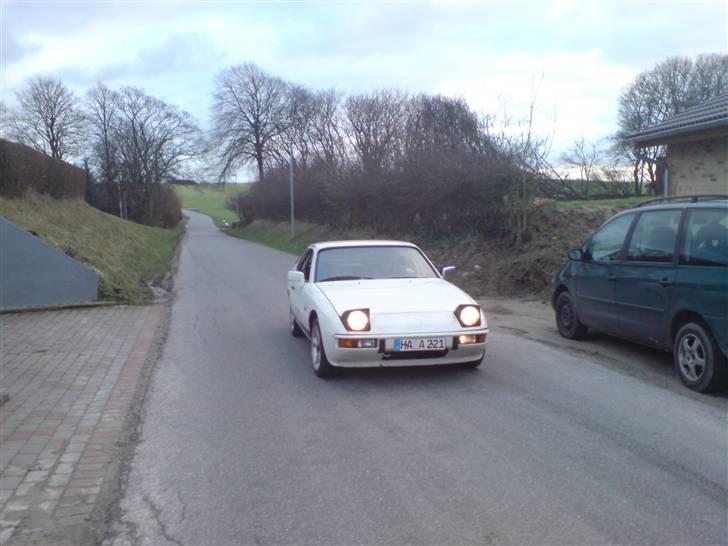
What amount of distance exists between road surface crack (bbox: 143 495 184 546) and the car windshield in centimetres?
427

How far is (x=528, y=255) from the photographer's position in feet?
51.7

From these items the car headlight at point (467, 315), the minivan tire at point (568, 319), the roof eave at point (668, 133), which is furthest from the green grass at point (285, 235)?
the car headlight at point (467, 315)

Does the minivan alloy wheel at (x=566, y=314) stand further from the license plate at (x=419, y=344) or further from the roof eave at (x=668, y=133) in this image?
the roof eave at (x=668, y=133)

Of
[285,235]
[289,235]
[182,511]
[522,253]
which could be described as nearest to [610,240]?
[182,511]

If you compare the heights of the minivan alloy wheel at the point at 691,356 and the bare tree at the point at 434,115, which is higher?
the bare tree at the point at 434,115

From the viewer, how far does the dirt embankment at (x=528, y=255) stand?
15031 millimetres

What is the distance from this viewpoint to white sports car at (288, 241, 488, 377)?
6855 mm

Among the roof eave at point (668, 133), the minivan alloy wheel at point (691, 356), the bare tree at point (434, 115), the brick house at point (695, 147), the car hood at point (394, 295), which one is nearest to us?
the minivan alloy wheel at point (691, 356)

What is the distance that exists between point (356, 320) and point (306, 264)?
8.83 feet

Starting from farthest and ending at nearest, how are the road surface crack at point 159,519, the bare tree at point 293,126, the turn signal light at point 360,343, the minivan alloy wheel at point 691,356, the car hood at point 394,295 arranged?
the bare tree at point 293,126 → the car hood at point 394,295 → the turn signal light at point 360,343 → the minivan alloy wheel at point 691,356 → the road surface crack at point 159,519

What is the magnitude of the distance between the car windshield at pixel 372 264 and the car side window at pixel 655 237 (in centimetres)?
230

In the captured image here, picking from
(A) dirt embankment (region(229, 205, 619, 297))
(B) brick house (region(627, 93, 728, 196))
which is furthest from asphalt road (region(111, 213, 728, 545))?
(B) brick house (region(627, 93, 728, 196))

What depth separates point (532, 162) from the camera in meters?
18.0

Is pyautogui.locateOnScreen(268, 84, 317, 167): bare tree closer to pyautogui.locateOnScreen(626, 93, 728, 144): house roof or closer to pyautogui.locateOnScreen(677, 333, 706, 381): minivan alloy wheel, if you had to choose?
pyautogui.locateOnScreen(626, 93, 728, 144): house roof
